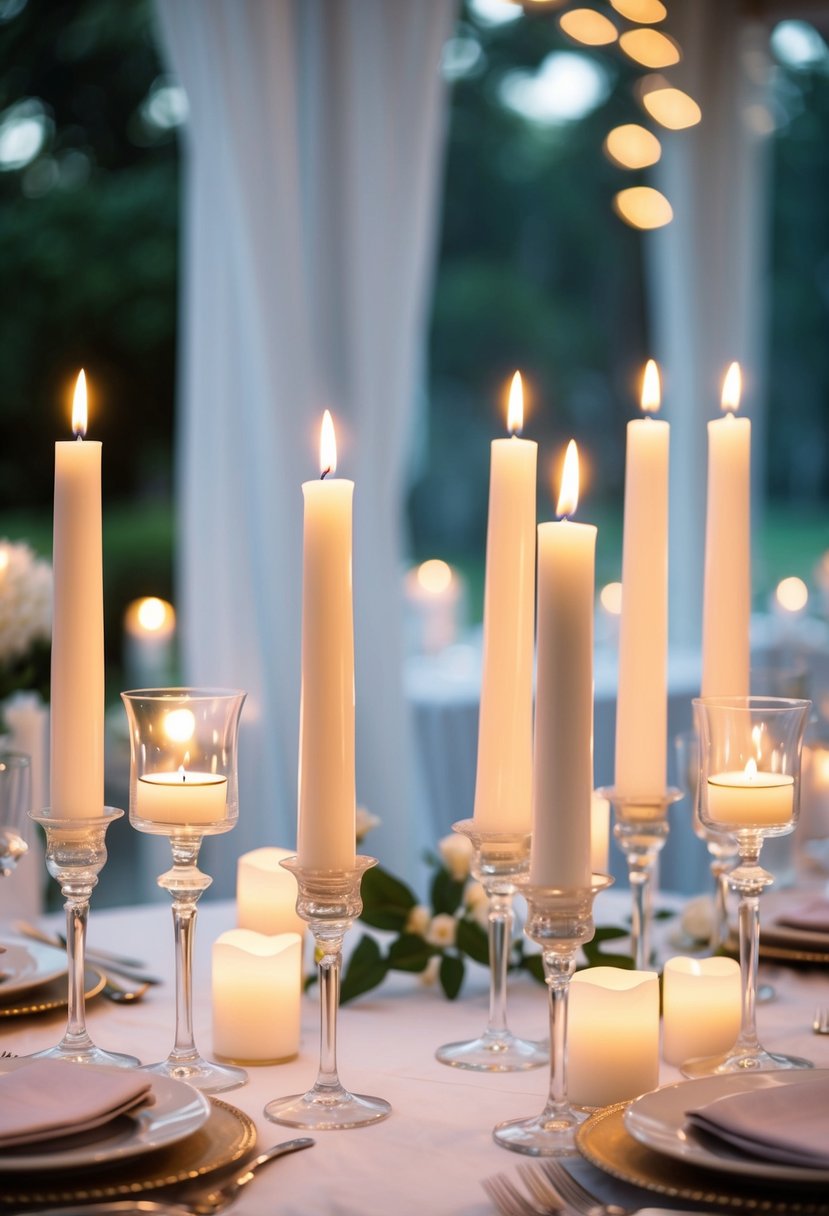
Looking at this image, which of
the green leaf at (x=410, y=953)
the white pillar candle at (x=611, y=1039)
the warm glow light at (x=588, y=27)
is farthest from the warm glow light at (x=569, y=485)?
the warm glow light at (x=588, y=27)

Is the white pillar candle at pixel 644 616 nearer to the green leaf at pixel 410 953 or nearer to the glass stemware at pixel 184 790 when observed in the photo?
the green leaf at pixel 410 953

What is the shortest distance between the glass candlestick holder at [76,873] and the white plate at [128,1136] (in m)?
0.13

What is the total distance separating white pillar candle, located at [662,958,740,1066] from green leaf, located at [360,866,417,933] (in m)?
0.29

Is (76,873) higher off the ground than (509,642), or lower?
lower

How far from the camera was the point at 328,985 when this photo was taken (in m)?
1.03

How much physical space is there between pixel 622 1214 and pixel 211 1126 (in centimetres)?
28

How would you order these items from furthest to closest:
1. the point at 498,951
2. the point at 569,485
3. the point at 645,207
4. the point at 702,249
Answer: the point at 645,207, the point at 702,249, the point at 498,951, the point at 569,485

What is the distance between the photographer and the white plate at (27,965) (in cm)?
130

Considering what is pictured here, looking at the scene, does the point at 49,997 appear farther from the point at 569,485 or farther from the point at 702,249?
the point at 702,249

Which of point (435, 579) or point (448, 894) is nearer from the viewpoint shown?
point (448, 894)

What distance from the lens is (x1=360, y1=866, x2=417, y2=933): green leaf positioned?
142 cm

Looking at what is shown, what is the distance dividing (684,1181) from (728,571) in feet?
1.92

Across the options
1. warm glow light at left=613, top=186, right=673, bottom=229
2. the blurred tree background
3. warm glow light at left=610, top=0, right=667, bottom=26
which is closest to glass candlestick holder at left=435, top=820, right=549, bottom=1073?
warm glow light at left=610, top=0, right=667, bottom=26

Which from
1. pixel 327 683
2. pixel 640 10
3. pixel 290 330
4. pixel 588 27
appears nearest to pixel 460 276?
pixel 290 330
